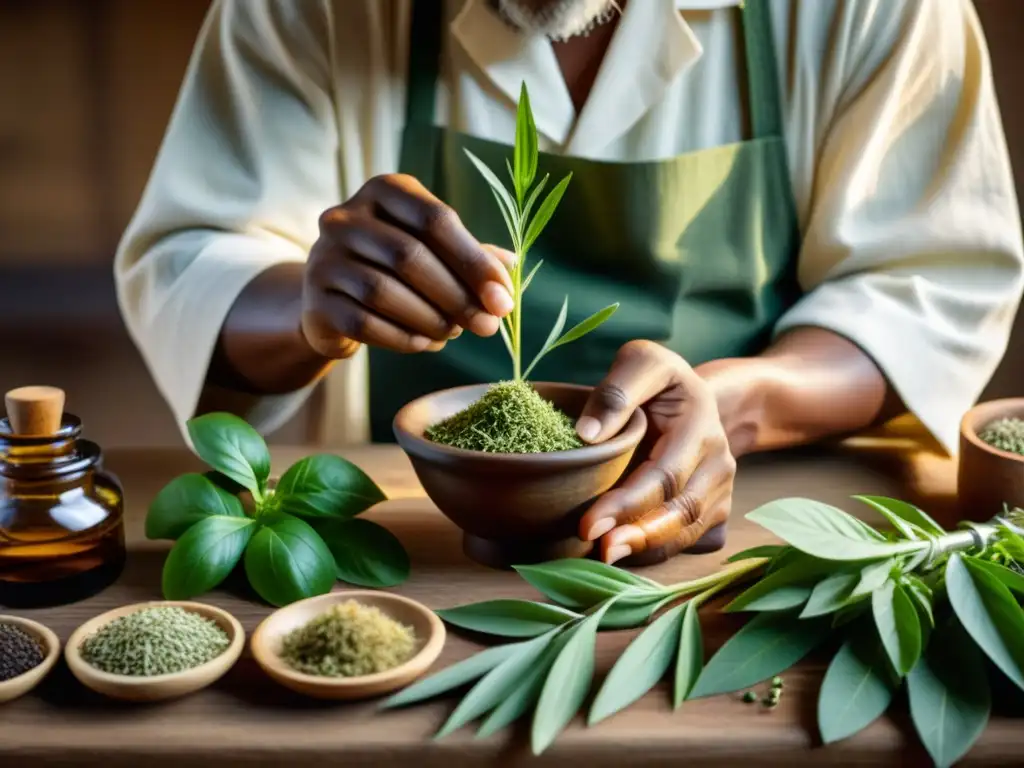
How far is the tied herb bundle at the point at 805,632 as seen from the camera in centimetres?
79

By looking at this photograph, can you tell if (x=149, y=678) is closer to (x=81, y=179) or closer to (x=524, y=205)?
(x=524, y=205)

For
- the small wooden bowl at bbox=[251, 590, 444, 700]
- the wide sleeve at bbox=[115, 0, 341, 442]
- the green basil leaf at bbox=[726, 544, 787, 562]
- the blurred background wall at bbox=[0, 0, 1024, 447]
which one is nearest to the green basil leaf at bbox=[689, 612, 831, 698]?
the green basil leaf at bbox=[726, 544, 787, 562]

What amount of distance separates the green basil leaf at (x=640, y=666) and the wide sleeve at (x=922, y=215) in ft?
2.21

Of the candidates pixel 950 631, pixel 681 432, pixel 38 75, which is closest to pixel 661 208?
pixel 681 432

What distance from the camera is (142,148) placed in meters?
2.65

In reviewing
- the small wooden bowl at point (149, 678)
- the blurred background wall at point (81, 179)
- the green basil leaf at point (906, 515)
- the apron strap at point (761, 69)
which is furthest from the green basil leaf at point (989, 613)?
the blurred background wall at point (81, 179)

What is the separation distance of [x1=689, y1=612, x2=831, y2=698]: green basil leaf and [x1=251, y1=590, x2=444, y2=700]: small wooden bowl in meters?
0.21

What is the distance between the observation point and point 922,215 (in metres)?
1.51

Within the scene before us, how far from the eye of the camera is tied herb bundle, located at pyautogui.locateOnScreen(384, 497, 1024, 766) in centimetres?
79

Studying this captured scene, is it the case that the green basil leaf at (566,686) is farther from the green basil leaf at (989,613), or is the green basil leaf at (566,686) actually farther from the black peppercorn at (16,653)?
the black peppercorn at (16,653)

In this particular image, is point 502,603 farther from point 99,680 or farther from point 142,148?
point 142,148

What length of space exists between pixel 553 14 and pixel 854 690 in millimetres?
981

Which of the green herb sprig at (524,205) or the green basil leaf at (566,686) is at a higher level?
the green herb sprig at (524,205)

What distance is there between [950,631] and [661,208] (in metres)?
0.82
